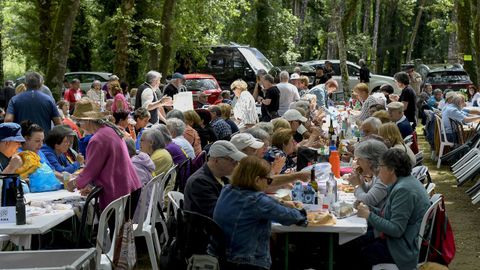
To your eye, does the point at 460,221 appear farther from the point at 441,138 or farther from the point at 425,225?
the point at 425,225

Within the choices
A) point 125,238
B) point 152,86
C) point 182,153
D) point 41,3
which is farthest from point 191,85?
point 125,238

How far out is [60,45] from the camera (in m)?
17.3

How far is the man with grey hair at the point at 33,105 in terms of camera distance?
1134 cm

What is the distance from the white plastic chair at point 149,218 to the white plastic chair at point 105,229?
716 mm

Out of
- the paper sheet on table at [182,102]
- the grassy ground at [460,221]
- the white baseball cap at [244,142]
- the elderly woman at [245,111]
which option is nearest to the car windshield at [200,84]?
the grassy ground at [460,221]

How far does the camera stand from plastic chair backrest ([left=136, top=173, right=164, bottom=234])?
24.6 ft

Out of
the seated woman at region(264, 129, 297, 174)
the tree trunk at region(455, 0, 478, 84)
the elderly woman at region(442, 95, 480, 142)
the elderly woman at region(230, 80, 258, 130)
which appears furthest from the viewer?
the tree trunk at region(455, 0, 478, 84)

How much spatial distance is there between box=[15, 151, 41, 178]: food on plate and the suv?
789 inches

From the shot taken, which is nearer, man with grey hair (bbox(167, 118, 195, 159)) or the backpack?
the backpack

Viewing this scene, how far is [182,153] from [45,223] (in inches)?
119

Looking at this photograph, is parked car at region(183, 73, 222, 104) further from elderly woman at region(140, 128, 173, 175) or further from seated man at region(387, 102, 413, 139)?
elderly woman at region(140, 128, 173, 175)

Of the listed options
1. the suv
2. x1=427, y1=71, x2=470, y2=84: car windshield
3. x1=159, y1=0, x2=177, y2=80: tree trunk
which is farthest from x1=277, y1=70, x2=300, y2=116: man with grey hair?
x1=427, y1=71, x2=470, y2=84: car windshield

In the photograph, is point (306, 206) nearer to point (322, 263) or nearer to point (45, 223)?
point (322, 263)

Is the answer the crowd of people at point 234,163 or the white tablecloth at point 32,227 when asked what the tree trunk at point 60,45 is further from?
the white tablecloth at point 32,227
